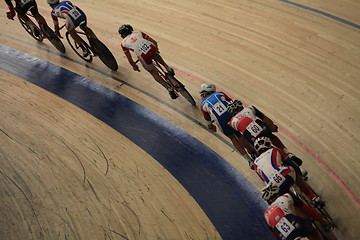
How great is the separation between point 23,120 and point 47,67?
4.65 feet

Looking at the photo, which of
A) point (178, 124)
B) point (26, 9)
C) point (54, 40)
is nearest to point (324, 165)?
point (178, 124)

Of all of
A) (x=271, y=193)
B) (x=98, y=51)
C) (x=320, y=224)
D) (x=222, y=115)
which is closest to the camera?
(x=271, y=193)

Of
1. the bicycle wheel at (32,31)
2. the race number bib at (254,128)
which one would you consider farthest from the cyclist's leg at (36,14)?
the race number bib at (254,128)

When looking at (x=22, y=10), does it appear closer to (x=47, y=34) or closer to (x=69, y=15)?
(x=47, y=34)

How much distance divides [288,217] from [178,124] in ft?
9.50

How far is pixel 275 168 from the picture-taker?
13.4 feet

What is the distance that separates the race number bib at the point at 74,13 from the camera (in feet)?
22.4

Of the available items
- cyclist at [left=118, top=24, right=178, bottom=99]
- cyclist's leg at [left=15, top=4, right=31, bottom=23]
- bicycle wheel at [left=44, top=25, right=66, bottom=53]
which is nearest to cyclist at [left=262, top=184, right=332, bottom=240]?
cyclist at [left=118, top=24, right=178, bottom=99]

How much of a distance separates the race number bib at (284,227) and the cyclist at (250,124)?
1.10 metres

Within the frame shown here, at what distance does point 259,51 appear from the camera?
23.5 feet

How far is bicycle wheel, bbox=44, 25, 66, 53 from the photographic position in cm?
783

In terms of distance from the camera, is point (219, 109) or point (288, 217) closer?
point (288, 217)

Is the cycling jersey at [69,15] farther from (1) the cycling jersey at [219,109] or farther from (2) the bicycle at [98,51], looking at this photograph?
(1) the cycling jersey at [219,109]

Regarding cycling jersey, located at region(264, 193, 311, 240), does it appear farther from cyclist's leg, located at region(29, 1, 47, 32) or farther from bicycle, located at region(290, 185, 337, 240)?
cyclist's leg, located at region(29, 1, 47, 32)
